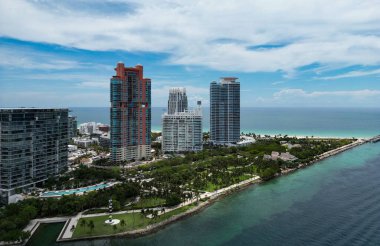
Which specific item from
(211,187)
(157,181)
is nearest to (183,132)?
(157,181)

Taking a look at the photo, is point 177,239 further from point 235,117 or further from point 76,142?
point 76,142

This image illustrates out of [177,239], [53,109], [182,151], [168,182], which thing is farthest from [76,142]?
[177,239]

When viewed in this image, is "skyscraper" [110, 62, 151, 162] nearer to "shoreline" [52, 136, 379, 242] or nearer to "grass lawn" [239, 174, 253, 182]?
"grass lawn" [239, 174, 253, 182]

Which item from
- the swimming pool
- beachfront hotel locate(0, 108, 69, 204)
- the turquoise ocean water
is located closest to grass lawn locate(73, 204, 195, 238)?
the turquoise ocean water

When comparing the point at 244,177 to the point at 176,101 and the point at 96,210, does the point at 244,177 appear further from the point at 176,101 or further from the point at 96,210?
the point at 176,101

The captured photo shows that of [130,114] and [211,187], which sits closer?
[211,187]

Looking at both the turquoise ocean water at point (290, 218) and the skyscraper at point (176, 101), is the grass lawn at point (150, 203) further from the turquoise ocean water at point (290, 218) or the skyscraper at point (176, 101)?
the skyscraper at point (176, 101)
